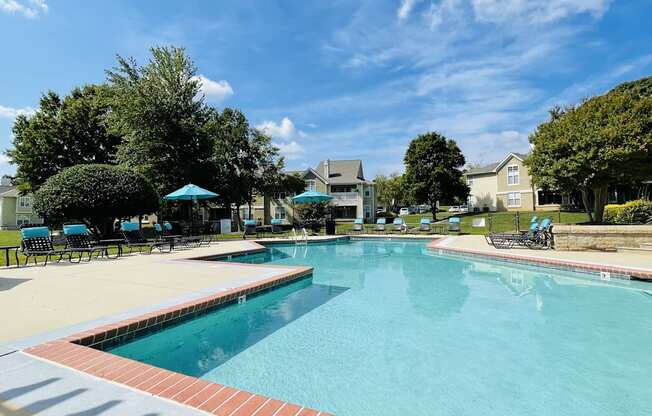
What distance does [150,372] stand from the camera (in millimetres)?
3072

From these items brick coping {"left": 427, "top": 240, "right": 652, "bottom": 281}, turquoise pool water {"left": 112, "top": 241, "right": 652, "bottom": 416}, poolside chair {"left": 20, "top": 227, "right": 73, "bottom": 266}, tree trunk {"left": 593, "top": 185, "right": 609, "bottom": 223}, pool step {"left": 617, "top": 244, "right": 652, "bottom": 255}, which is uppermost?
tree trunk {"left": 593, "top": 185, "right": 609, "bottom": 223}

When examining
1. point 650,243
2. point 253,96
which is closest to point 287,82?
point 253,96

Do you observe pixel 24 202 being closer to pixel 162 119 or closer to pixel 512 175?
pixel 162 119

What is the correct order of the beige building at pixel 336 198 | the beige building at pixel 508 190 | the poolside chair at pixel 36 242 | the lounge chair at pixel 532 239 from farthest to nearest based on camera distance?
A: 1. the beige building at pixel 336 198
2. the beige building at pixel 508 190
3. the lounge chair at pixel 532 239
4. the poolside chair at pixel 36 242

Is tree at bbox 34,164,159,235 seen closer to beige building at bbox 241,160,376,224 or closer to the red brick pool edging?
the red brick pool edging

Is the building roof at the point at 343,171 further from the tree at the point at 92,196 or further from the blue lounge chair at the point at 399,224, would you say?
the tree at the point at 92,196


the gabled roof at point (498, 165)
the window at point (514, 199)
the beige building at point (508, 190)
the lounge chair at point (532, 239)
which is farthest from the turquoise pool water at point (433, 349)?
the gabled roof at point (498, 165)

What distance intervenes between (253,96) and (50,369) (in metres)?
21.7

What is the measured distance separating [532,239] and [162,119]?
25.5 m

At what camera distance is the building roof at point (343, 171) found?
135 feet

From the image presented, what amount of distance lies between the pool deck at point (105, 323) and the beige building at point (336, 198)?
3012cm

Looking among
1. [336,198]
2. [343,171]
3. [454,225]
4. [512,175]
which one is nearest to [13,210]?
[336,198]

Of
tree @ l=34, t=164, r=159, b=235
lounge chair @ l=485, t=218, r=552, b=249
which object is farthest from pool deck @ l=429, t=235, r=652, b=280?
tree @ l=34, t=164, r=159, b=235

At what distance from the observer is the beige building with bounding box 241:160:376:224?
132 feet
